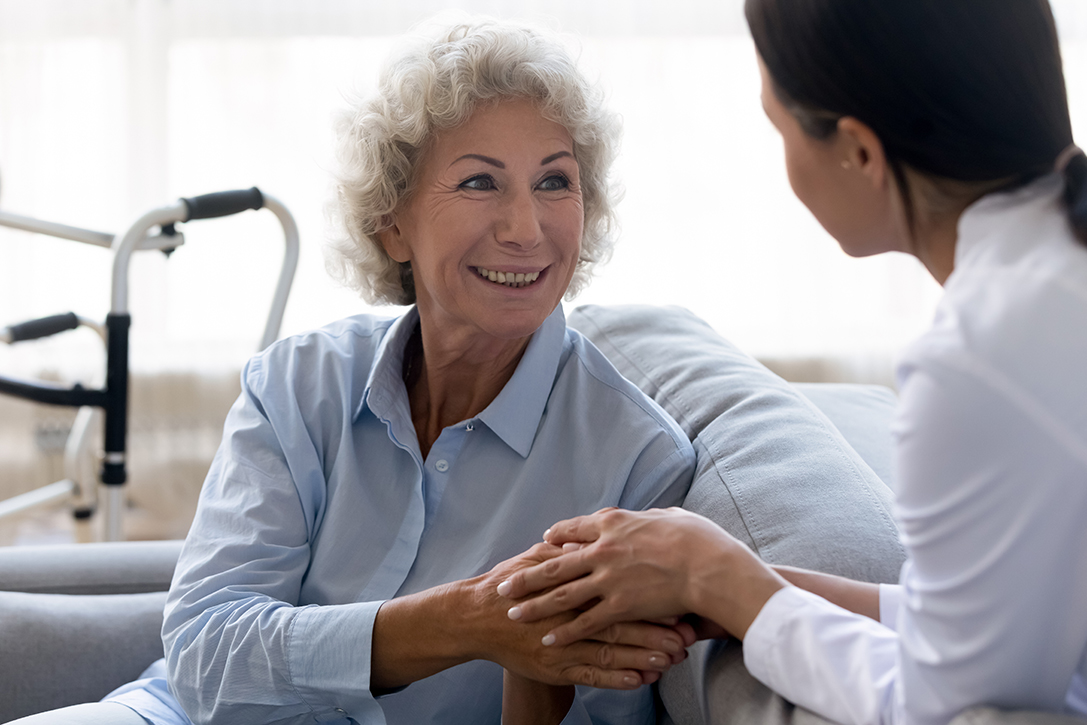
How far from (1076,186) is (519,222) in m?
0.71

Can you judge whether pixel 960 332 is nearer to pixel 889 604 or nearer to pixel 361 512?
pixel 889 604

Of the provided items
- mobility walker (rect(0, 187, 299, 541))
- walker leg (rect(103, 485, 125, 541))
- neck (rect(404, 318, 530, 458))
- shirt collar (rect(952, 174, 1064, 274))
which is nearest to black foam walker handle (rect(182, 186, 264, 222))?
mobility walker (rect(0, 187, 299, 541))

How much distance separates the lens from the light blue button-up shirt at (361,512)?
1.09 metres

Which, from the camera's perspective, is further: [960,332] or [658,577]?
→ [658,577]

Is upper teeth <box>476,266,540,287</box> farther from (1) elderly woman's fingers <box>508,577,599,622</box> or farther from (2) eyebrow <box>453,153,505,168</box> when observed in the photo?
(1) elderly woman's fingers <box>508,577,599,622</box>

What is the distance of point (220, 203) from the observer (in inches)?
81.7

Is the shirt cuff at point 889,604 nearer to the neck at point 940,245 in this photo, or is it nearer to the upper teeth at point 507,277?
the neck at point 940,245

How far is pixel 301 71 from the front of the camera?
309 centimetres

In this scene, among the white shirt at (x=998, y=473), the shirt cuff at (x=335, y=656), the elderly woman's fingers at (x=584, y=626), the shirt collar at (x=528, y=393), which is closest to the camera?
the white shirt at (x=998, y=473)

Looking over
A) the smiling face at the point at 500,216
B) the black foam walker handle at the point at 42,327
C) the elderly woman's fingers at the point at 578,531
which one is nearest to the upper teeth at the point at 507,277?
the smiling face at the point at 500,216

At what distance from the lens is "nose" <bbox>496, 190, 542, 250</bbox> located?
4.11 ft

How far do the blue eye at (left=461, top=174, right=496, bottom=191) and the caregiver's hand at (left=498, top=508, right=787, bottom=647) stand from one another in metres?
0.51

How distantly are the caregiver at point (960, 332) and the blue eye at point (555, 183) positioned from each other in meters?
0.53

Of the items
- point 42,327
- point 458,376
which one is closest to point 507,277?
point 458,376
